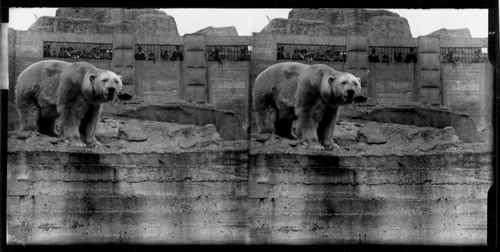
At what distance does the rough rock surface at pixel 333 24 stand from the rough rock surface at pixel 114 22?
122 cm

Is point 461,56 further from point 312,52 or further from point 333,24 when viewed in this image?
point 312,52

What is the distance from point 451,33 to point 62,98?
4639 millimetres

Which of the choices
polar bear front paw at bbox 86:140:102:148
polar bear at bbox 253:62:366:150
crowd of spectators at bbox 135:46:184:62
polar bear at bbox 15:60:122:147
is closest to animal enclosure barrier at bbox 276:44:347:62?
polar bear at bbox 253:62:366:150

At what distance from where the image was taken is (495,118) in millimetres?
11578

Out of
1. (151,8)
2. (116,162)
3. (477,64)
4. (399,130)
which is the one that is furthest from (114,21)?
(477,64)

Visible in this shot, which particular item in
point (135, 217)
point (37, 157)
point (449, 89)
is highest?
point (449, 89)

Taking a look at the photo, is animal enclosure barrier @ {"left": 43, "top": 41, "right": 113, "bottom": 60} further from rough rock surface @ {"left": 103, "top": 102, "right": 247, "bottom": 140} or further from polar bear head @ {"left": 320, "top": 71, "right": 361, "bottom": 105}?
polar bear head @ {"left": 320, "top": 71, "right": 361, "bottom": 105}

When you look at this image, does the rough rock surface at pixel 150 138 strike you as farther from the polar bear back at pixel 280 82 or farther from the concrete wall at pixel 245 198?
the polar bear back at pixel 280 82

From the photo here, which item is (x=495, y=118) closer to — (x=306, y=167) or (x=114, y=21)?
(x=306, y=167)

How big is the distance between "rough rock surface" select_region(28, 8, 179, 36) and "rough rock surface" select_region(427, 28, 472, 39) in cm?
310

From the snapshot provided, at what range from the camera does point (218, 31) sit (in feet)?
38.1

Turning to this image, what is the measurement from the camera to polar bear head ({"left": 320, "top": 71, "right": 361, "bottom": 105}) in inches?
443

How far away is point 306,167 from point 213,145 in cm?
113

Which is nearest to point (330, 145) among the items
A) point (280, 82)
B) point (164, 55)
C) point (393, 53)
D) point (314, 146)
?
point (314, 146)
